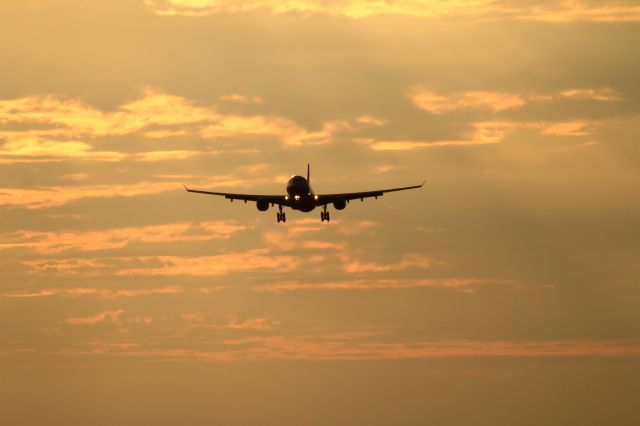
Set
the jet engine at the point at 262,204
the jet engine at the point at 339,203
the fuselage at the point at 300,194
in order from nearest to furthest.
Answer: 1. the fuselage at the point at 300,194
2. the jet engine at the point at 262,204
3. the jet engine at the point at 339,203

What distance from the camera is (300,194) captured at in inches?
7283

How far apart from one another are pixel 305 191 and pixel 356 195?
50.6 feet

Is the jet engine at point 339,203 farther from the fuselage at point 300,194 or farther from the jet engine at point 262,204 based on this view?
the jet engine at point 262,204

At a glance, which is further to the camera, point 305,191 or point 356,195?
point 356,195

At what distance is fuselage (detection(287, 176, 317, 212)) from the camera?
607 feet

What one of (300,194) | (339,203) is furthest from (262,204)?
(339,203)

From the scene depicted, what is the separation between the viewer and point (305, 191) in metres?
186

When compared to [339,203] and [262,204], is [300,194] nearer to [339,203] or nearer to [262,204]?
[262,204]

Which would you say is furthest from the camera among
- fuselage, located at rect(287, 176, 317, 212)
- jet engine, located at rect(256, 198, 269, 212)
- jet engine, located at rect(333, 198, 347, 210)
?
jet engine, located at rect(333, 198, 347, 210)

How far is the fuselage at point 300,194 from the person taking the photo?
185 metres

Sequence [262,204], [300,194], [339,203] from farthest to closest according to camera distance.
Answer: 1. [339,203]
2. [262,204]
3. [300,194]

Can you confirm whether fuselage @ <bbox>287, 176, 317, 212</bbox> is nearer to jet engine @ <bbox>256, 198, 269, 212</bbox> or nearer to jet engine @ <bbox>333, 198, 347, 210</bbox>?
jet engine @ <bbox>256, 198, 269, 212</bbox>

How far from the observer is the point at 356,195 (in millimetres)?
198125

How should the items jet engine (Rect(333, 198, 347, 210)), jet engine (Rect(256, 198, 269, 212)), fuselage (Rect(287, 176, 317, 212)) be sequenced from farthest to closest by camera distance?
1. jet engine (Rect(333, 198, 347, 210))
2. jet engine (Rect(256, 198, 269, 212))
3. fuselage (Rect(287, 176, 317, 212))
